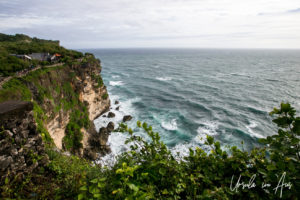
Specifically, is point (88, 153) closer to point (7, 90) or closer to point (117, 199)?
point (7, 90)

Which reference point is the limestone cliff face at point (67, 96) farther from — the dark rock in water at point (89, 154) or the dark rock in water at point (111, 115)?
the dark rock in water at point (111, 115)

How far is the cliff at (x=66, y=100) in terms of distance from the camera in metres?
21.0

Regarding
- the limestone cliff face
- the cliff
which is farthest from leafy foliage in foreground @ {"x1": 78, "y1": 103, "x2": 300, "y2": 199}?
the limestone cliff face

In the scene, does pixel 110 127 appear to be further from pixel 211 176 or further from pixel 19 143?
pixel 211 176

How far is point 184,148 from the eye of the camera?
2867cm

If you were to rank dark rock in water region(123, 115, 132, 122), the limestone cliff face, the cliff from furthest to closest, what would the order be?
dark rock in water region(123, 115, 132, 122) → the limestone cliff face → the cliff

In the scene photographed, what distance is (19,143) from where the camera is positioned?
5.88 m

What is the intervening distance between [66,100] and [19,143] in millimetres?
26655

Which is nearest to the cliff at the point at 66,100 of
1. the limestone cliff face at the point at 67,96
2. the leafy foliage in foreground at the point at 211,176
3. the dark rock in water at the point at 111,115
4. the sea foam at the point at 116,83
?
the limestone cliff face at the point at 67,96

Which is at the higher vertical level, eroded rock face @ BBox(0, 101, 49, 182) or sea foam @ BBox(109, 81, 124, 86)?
eroded rock face @ BBox(0, 101, 49, 182)

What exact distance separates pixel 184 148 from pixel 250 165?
2611 centimetres

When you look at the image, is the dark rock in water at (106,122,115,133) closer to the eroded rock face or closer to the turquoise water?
the turquoise water

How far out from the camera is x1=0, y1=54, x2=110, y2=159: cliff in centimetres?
2101

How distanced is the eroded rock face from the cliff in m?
13.3
